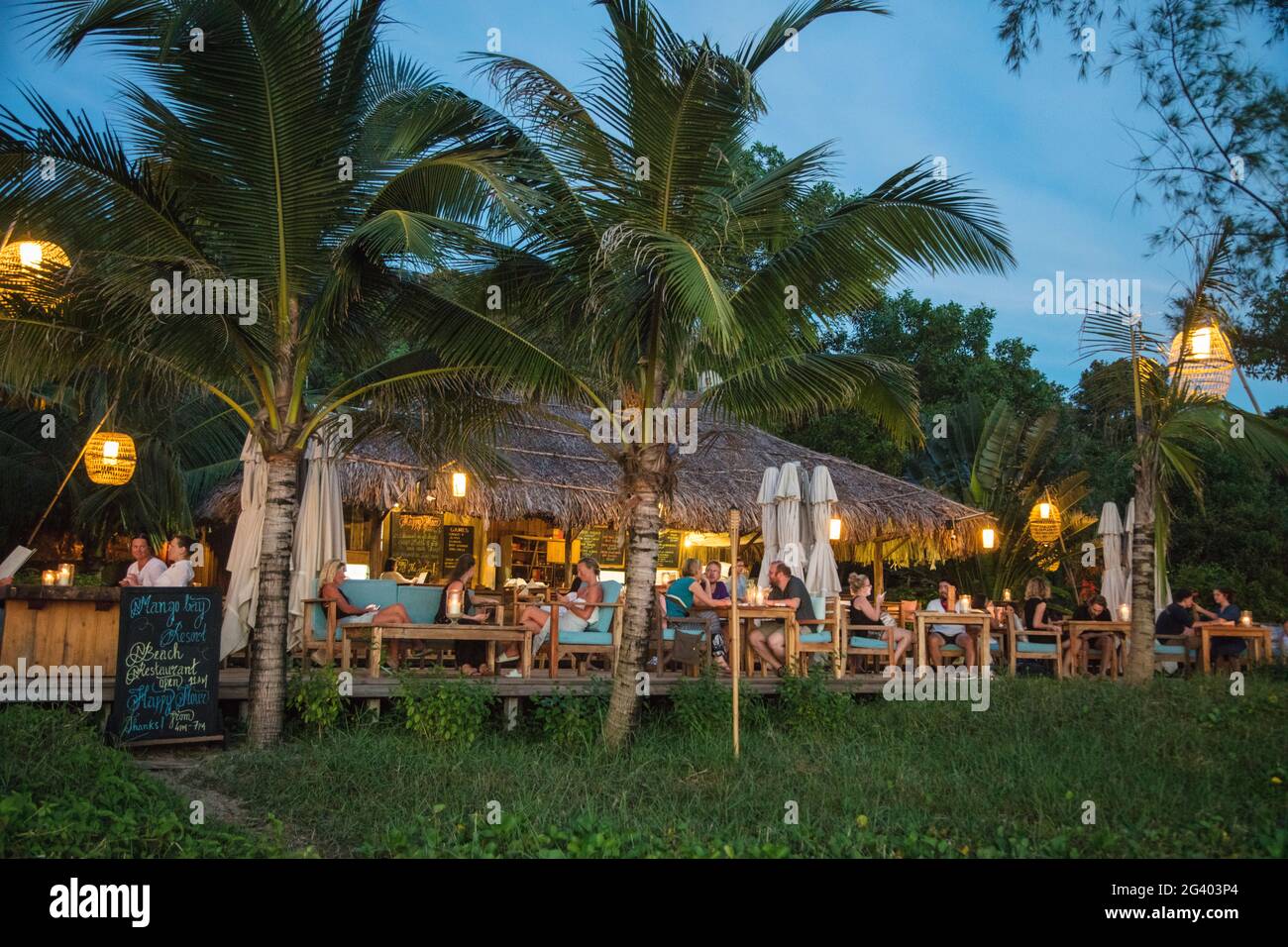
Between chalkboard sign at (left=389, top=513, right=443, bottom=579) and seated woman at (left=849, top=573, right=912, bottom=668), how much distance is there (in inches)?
284

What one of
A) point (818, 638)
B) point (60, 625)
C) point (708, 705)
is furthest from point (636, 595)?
point (60, 625)

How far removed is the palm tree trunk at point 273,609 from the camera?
780 cm

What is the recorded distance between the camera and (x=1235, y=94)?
9.99 m

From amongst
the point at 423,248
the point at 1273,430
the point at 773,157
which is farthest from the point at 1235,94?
the point at 773,157

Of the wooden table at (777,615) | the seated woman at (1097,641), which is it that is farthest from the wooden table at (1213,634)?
the wooden table at (777,615)

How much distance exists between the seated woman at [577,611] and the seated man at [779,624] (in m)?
1.67

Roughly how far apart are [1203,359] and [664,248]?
22.2 ft

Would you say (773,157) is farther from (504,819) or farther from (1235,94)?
(504,819)

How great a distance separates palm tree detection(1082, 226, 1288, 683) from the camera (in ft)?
33.4

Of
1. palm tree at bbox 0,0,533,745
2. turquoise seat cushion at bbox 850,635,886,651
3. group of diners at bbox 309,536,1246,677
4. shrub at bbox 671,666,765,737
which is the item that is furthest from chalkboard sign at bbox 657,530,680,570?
palm tree at bbox 0,0,533,745

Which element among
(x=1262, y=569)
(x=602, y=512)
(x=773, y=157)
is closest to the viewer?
(x=602, y=512)

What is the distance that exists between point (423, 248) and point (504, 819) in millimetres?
3553

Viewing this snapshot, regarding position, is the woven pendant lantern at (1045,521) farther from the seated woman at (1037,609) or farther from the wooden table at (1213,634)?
the wooden table at (1213,634)

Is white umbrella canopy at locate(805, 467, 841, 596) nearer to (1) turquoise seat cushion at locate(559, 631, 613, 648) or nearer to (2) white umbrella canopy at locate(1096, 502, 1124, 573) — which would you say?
(1) turquoise seat cushion at locate(559, 631, 613, 648)
